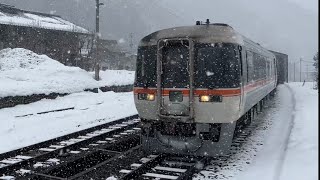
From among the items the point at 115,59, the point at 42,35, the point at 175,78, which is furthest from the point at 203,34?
the point at 115,59

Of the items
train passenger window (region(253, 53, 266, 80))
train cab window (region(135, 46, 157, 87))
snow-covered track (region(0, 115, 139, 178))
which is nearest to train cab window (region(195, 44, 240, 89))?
train cab window (region(135, 46, 157, 87))

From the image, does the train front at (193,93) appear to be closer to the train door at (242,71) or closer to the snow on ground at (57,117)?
the train door at (242,71)

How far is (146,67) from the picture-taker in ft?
30.0

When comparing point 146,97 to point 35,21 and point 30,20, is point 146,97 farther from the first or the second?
point 30,20

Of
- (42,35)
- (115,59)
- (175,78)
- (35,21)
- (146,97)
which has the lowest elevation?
(146,97)

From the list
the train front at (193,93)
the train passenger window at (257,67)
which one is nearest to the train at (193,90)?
the train front at (193,93)

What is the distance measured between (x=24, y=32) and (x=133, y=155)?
3110 cm

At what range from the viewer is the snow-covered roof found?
37.0 metres

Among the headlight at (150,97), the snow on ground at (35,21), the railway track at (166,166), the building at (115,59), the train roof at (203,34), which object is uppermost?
the snow on ground at (35,21)

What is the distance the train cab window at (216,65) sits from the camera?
27.8 ft

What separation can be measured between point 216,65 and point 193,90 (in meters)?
0.77

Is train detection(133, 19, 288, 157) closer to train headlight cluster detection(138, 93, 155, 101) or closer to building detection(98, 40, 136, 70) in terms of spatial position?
train headlight cluster detection(138, 93, 155, 101)

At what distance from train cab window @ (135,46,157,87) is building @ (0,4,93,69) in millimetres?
29440

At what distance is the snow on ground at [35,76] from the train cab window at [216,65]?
11353 millimetres
